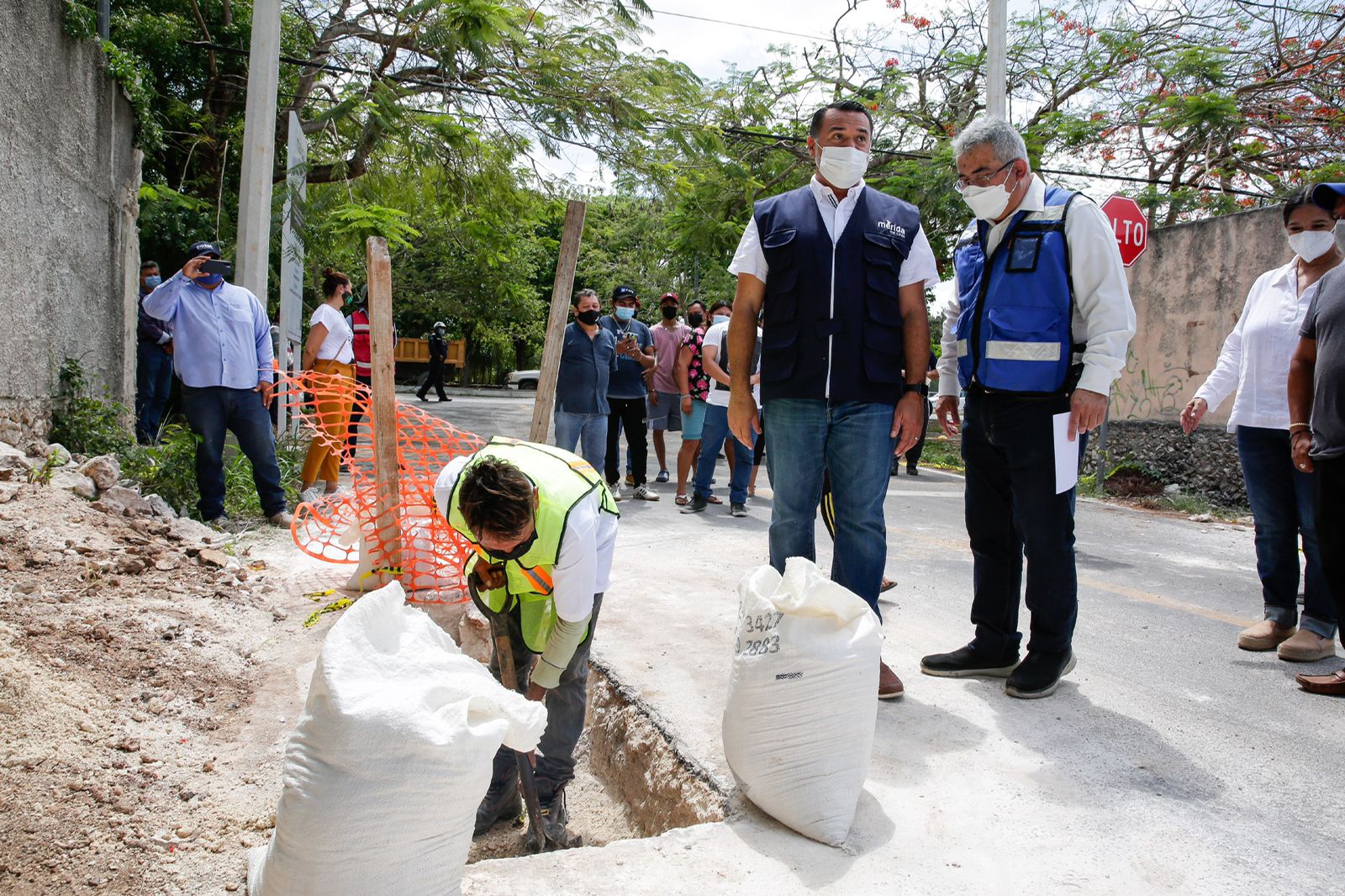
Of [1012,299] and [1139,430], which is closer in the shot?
[1012,299]

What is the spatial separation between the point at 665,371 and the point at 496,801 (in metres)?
6.06

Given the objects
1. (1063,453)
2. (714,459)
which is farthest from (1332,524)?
(714,459)

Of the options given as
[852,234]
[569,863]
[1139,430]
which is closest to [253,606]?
[569,863]

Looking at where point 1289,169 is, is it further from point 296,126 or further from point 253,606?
point 253,606

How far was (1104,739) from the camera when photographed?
2.94 meters

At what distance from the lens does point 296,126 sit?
33.0ft

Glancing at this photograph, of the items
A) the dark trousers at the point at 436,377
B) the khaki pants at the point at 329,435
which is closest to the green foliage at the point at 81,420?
the khaki pants at the point at 329,435

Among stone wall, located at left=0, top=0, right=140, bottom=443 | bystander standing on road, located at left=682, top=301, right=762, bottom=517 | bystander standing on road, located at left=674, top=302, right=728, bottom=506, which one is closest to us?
stone wall, located at left=0, top=0, right=140, bottom=443

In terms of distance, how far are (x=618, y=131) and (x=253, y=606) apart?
9791mm


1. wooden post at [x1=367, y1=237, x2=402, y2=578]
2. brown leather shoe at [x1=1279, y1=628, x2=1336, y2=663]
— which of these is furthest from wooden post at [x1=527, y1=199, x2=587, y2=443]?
brown leather shoe at [x1=1279, y1=628, x2=1336, y2=663]

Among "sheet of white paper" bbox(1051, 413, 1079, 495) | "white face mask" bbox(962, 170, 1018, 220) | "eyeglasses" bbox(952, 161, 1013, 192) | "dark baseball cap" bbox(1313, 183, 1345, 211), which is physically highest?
"dark baseball cap" bbox(1313, 183, 1345, 211)

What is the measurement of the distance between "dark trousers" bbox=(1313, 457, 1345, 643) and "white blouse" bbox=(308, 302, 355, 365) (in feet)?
20.7

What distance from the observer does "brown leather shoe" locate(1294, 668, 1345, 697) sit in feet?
11.3

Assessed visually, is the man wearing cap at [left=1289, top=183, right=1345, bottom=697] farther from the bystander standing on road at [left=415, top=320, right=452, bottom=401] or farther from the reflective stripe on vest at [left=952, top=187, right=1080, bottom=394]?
the bystander standing on road at [left=415, top=320, right=452, bottom=401]
